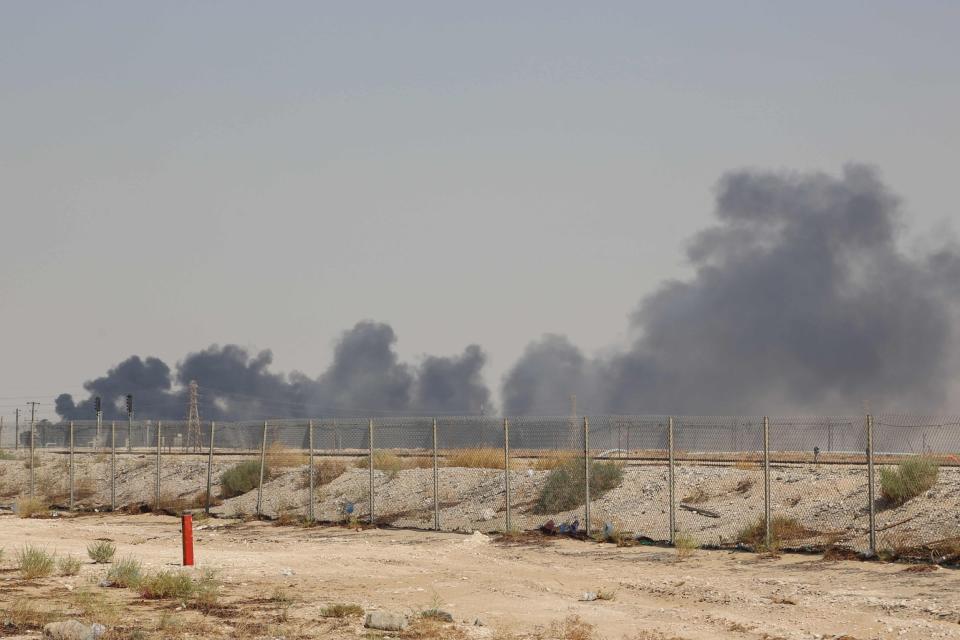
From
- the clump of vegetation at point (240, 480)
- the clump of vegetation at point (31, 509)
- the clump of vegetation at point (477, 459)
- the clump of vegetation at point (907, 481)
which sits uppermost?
the clump of vegetation at point (907, 481)

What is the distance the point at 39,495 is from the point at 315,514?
1771 centimetres

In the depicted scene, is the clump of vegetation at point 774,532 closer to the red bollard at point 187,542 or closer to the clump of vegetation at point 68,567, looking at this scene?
the red bollard at point 187,542

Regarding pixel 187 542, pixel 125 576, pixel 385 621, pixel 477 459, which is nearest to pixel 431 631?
pixel 385 621

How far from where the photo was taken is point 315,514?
36.6 metres

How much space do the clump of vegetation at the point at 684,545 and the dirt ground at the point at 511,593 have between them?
0.69ft

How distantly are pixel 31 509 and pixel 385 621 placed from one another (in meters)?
29.8

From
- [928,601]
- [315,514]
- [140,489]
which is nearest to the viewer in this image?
[928,601]

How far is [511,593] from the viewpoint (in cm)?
1994

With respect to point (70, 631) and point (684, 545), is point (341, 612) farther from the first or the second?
point (684, 545)

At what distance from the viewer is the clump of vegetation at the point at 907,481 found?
88.0 feet

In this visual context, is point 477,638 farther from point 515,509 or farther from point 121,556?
point 515,509

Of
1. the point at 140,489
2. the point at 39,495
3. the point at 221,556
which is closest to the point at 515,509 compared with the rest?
the point at 221,556

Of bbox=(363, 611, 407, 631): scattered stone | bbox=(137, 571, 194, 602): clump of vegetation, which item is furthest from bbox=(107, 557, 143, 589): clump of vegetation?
bbox=(363, 611, 407, 631): scattered stone

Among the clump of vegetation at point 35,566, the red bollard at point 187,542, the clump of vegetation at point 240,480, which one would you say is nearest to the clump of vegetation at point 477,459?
the clump of vegetation at point 240,480
